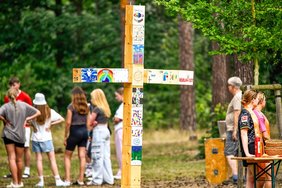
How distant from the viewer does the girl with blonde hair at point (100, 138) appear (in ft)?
68.7

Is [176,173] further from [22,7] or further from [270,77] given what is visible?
[22,7]

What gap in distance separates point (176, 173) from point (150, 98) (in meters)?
30.6

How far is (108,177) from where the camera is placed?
21.3 m

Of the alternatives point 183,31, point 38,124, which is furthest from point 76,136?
point 183,31

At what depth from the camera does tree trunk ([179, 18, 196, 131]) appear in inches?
1457

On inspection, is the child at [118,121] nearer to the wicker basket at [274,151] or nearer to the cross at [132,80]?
the cross at [132,80]

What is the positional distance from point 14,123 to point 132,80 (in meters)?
5.61

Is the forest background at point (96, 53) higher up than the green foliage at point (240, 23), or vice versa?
the forest background at point (96, 53)

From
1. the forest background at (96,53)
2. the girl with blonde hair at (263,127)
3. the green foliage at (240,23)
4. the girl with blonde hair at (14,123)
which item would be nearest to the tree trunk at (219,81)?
the forest background at (96,53)

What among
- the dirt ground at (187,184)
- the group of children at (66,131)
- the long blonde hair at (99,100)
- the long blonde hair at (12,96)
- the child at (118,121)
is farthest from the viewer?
the child at (118,121)

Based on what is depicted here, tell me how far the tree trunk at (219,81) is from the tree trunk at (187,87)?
25.2 ft

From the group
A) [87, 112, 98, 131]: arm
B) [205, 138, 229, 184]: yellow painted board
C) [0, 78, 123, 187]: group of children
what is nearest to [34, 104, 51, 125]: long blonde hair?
[0, 78, 123, 187]: group of children

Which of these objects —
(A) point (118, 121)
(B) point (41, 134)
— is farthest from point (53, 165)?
(A) point (118, 121)

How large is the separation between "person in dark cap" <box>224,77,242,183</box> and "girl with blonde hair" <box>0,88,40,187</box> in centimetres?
A: 363
